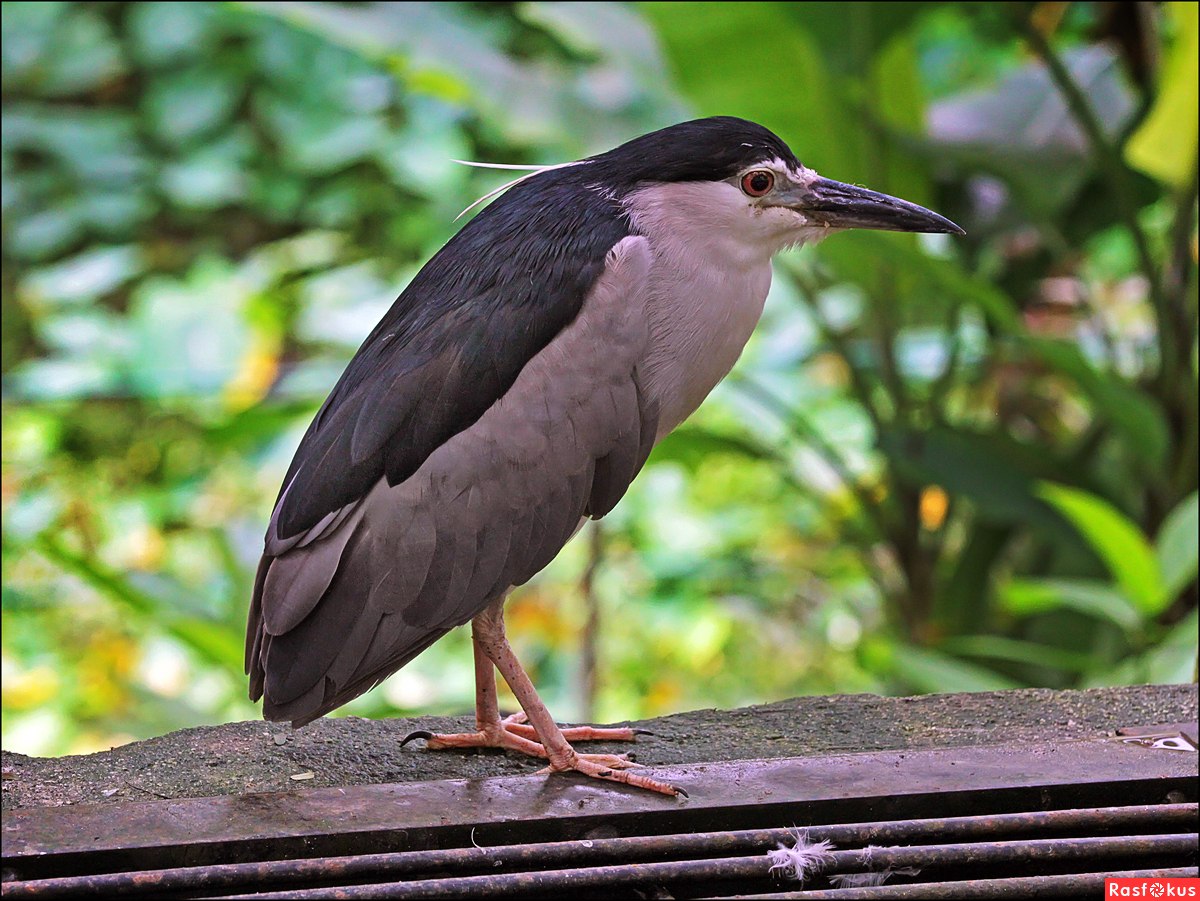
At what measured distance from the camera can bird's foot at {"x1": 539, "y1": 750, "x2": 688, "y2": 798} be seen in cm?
172

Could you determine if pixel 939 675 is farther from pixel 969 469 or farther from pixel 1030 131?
pixel 1030 131

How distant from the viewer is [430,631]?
5.63ft

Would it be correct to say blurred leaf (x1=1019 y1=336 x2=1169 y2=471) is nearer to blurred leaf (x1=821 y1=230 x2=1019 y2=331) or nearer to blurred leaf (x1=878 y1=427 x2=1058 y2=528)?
blurred leaf (x1=821 y1=230 x2=1019 y2=331)

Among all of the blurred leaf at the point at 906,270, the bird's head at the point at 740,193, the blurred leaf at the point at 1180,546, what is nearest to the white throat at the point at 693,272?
the bird's head at the point at 740,193

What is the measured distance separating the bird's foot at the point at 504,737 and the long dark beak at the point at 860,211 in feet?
2.66

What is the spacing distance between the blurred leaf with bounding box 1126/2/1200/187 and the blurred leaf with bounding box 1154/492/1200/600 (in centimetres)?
72

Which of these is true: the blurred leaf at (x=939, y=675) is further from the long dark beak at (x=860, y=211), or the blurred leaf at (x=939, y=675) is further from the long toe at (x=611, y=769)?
the long dark beak at (x=860, y=211)

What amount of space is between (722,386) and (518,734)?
175 centimetres

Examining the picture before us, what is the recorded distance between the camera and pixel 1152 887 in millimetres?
1424

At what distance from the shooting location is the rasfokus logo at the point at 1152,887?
1.42 meters

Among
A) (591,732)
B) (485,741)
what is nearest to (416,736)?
(485,741)

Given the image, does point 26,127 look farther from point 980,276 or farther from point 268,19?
point 980,276

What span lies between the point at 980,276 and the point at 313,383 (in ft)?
6.33

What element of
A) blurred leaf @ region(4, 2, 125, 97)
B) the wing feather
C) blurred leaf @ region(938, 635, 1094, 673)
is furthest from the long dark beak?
blurred leaf @ region(4, 2, 125, 97)
